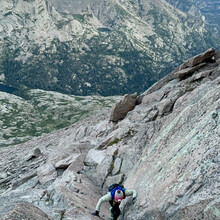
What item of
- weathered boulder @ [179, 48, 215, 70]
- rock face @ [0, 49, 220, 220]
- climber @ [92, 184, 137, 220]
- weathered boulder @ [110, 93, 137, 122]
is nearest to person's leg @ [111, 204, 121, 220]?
climber @ [92, 184, 137, 220]

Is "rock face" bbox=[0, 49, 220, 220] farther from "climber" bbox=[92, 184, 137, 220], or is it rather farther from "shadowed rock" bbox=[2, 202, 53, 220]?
"climber" bbox=[92, 184, 137, 220]

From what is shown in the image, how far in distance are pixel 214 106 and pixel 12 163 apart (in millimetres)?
46822

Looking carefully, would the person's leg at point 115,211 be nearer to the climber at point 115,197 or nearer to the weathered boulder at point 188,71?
the climber at point 115,197

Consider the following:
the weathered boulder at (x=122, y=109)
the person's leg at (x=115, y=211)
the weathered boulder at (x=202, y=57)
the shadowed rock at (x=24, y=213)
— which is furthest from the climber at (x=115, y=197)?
the weathered boulder at (x=202, y=57)

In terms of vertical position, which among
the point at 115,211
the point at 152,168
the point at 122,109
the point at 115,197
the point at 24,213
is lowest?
the point at 122,109

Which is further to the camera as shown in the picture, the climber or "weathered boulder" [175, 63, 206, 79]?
"weathered boulder" [175, 63, 206, 79]

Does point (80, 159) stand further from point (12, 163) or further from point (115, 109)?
point (12, 163)

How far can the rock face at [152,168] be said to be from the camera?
49.1ft

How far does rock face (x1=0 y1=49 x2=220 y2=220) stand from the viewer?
14969mm

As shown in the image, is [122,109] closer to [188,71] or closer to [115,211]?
[188,71]

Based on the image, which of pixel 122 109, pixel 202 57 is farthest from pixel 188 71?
pixel 122 109

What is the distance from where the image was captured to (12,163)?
55188 millimetres

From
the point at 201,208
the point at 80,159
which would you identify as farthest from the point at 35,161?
the point at 201,208

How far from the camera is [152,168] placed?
21.1 m
